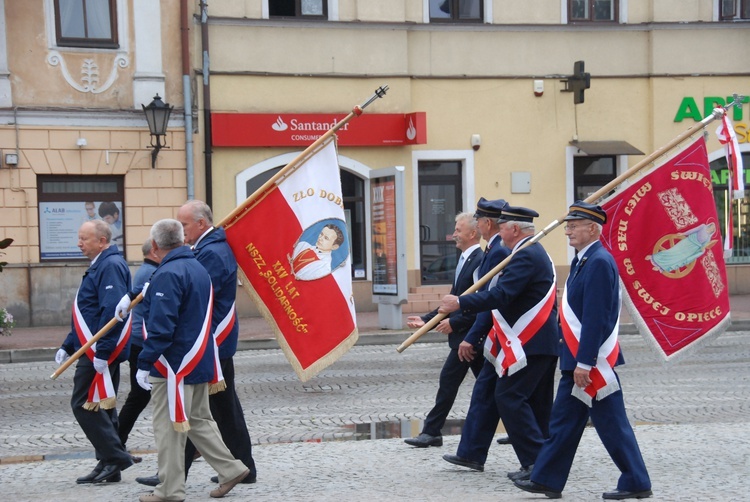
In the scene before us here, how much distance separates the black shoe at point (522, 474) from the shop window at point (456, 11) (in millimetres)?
15905

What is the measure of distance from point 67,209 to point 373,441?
41.4 ft

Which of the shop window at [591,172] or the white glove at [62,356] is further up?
the shop window at [591,172]

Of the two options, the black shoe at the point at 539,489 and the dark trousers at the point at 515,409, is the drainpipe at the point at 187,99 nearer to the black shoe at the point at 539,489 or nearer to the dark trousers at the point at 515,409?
the dark trousers at the point at 515,409

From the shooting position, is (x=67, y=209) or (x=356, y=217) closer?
(x=67, y=209)

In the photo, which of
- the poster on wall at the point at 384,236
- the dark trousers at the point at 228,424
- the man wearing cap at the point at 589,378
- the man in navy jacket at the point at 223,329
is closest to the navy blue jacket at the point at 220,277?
the man in navy jacket at the point at 223,329

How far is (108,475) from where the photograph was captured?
712 cm

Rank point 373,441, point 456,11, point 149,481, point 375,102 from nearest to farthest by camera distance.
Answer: point 149,481 < point 373,441 < point 375,102 < point 456,11

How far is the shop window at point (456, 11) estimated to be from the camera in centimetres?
2158

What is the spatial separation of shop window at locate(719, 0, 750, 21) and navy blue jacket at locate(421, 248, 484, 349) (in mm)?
16776

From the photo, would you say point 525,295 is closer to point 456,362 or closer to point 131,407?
point 456,362

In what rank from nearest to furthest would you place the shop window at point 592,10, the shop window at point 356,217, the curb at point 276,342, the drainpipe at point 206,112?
1. the curb at point 276,342
2. the drainpipe at point 206,112
3. the shop window at point 356,217
4. the shop window at point 592,10

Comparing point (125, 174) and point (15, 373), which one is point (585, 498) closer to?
point (15, 373)

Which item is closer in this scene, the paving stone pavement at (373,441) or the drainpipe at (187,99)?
the paving stone pavement at (373,441)

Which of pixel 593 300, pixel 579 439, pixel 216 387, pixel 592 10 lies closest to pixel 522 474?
pixel 579 439
